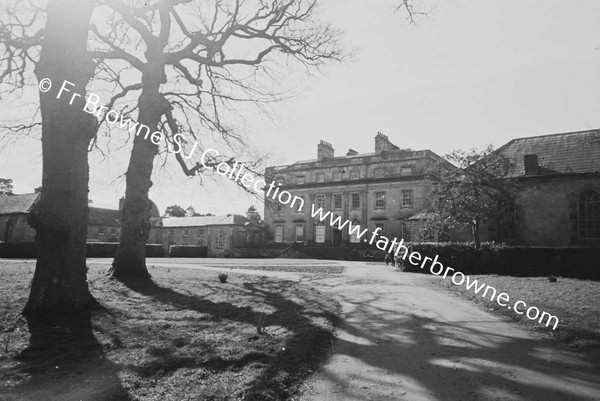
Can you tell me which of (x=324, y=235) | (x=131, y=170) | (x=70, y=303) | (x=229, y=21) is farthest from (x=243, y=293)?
(x=324, y=235)

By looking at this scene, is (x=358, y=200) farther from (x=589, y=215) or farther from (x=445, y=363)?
(x=445, y=363)

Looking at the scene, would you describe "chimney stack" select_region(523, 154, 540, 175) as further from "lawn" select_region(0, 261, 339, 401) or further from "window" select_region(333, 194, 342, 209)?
"lawn" select_region(0, 261, 339, 401)

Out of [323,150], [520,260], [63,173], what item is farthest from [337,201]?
[63,173]

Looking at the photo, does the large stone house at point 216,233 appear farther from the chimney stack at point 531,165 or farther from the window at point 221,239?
the chimney stack at point 531,165

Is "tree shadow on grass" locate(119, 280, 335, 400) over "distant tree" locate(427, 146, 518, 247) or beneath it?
beneath

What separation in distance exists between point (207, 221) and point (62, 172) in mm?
48599

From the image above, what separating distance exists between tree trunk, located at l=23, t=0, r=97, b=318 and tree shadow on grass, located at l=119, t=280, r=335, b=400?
2496mm

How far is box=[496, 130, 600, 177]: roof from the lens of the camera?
2720cm

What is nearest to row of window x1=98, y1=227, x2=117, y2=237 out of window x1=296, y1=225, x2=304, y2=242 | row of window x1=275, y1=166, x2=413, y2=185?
A: window x1=296, y1=225, x2=304, y2=242

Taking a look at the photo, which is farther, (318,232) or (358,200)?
(318,232)

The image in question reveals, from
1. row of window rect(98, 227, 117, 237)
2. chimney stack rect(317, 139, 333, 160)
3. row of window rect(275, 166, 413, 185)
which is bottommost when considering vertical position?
row of window rect(98, 227, 117, 237)

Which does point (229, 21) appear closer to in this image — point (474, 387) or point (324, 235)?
point (474, 387)

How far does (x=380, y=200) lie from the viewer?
154ft

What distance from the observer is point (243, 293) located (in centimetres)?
1178
